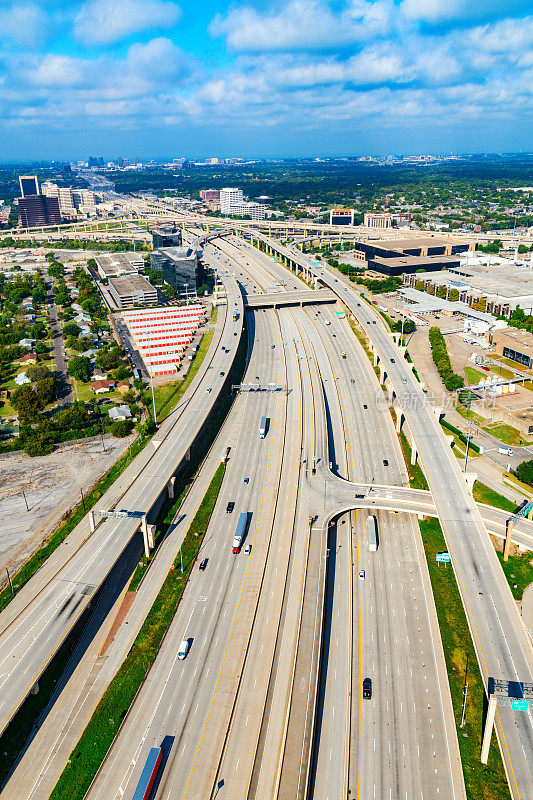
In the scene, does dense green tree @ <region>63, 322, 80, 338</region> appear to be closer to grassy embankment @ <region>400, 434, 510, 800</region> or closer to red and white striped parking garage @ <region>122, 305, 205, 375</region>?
red and white striped parking garage @ <region>122, 305, 205, 375</region>

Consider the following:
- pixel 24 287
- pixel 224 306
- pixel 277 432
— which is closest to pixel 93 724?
pixel 277 432

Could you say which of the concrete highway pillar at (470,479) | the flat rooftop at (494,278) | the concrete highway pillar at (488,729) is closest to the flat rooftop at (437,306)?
the flat rooftop at (494,278)

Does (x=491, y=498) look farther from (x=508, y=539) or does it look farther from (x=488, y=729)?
(x=488, y=729)

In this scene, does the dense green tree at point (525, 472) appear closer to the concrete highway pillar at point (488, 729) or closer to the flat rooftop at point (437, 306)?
the concrete highway pillar at point (488, 729)

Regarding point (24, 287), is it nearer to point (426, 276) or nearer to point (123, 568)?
point (426, 276)

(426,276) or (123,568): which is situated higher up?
(426,276)

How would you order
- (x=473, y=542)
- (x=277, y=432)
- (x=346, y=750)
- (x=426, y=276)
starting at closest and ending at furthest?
(x=346, y=750), (x=473, y=542), (x=277, y=432), (x=426, y=276)

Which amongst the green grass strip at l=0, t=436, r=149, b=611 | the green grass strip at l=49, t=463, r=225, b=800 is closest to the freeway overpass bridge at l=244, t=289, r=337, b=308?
the green grass strip at l=0, t=436, r=149, b=611
